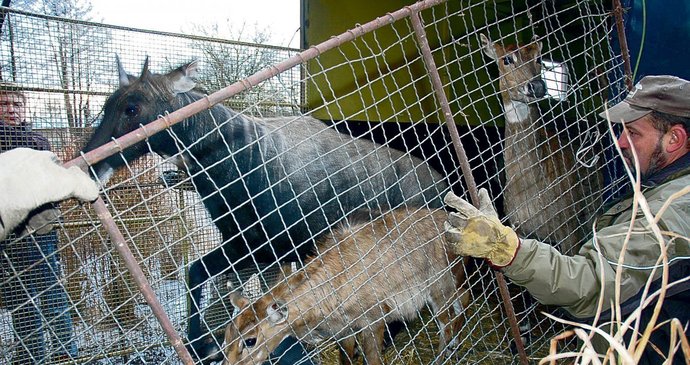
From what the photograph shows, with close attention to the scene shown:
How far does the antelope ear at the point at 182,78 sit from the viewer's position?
4.02 m

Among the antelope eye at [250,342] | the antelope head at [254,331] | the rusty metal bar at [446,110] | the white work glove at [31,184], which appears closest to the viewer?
the white work glove at [31,184]

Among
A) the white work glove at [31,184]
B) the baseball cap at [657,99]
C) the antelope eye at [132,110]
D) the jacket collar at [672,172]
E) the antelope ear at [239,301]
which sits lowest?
the antelope ear at [239,301]

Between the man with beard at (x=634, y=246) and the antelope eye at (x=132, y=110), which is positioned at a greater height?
the antelope eye at (x=132, y=110)

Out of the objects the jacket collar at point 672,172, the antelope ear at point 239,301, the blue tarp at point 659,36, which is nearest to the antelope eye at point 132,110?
the antelope ear at point 239,301

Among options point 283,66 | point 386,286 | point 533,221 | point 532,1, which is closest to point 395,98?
point 532,1

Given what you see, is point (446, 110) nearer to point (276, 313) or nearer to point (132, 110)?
point (276, 313)

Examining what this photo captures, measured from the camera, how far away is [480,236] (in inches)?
96.8

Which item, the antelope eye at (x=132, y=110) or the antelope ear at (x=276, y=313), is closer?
the antelope ear at (x=276, y=313)

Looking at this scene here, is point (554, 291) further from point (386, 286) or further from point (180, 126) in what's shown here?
point (180, 126)

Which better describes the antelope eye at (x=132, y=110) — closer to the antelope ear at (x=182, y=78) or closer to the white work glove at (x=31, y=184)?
the antelope ear at (x=182, y=78)

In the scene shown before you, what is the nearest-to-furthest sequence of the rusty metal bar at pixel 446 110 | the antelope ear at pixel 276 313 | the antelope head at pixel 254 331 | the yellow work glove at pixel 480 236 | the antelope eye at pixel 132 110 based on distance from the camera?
the yellow work glove at pixel 480 236
the rusty metal bar at pixel 446 110
the antelope ear at pixel 276 313
the antelope head at pixel 254 331
the antelope eye at pixel 132 110

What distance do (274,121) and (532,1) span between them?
542 centimetres

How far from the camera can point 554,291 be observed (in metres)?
2.36

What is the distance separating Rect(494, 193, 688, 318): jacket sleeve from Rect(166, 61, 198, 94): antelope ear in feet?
8.90
